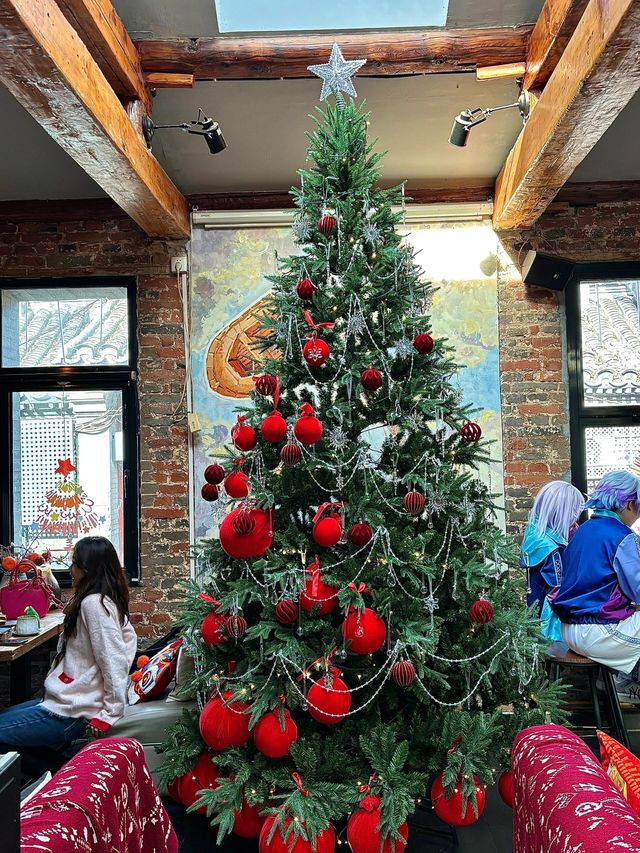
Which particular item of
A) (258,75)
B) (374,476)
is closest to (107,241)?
(258,75)

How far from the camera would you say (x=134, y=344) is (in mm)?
5203

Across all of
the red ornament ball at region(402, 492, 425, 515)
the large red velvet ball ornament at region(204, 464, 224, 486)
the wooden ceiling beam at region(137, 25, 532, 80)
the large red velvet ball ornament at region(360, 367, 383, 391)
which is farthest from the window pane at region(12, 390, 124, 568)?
the red ornament ball at region(402, 492, 425, 515)

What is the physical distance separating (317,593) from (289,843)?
784mm

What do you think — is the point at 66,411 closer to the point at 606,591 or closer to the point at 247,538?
the point at 247,538

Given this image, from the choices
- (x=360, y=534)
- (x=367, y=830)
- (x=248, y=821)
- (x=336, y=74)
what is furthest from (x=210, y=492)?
Answer: (x=336, y=74)

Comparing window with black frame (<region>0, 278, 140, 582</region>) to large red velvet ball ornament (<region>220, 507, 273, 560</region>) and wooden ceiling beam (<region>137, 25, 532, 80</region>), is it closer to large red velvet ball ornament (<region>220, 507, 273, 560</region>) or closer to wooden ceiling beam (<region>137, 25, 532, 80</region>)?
wooden ceiling beam (<region>137, 25, 532, 80</region>)

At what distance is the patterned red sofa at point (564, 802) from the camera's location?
1.40m

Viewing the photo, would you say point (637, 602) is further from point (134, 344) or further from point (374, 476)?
point (134, 344)

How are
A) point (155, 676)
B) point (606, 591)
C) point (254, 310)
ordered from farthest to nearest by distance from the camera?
1. point (254, 310)
2. point (606, 591)
3. point (155, 676)

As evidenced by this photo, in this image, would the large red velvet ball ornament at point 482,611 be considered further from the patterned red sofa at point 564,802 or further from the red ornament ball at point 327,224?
the red ornament ball at point 327,224

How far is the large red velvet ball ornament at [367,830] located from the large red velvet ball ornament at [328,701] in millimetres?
282

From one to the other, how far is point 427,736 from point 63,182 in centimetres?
408

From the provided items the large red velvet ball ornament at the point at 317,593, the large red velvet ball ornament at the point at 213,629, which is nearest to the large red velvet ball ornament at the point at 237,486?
the large red velvet ball ornament at the point at 317,593

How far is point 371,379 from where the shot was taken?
2.71 metres
